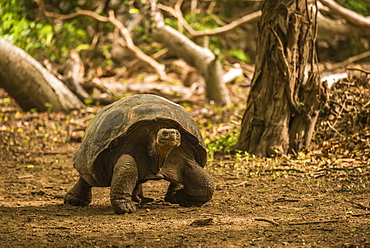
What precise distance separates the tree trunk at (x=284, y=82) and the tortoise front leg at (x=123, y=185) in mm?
2403

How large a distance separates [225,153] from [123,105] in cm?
243

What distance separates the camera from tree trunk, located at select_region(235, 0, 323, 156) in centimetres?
569

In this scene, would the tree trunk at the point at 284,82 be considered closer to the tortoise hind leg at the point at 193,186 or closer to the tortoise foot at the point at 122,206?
the tortoise hind leg at the point at 193,186

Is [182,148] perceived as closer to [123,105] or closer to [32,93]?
[123,105]

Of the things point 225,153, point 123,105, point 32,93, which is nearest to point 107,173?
point 123,105

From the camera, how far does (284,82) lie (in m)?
5.75

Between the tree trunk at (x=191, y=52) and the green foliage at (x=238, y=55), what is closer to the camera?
the tree trunk at (x=191, y=52)

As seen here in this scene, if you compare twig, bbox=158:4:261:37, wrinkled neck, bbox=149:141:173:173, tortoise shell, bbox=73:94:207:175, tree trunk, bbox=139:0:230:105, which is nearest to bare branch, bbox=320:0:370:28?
twig, bbox=158:4:261:37

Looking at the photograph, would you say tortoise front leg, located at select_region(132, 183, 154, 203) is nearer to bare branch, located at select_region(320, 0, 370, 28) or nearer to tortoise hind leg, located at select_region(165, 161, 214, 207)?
tortoise hind leg, located at select_region(165, 161, 214, 207)

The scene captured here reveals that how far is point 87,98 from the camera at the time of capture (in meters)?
9.87

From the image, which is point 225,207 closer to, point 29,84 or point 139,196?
point 139,196

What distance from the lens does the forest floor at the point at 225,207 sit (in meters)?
3.04

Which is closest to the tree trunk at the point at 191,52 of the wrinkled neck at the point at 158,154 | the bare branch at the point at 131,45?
the bare branch at the point at 131,45

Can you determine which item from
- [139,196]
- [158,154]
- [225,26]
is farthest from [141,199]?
[225,26]
